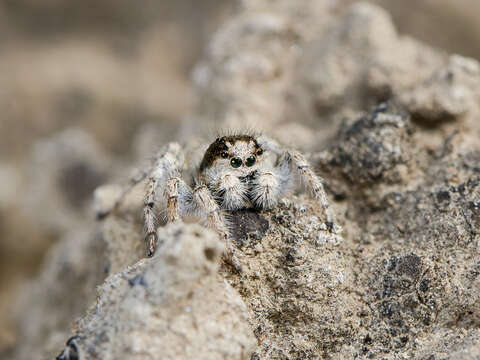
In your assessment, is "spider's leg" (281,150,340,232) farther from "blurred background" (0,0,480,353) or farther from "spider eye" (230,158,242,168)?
"blurred background" (0,0,480,353)

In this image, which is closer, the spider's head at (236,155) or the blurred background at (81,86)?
the spider's head at (236,155)

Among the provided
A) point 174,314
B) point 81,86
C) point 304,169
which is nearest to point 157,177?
point 304,169

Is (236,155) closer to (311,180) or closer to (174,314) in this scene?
(311,180)

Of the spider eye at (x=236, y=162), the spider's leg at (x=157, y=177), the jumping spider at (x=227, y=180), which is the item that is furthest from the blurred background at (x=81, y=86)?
the spider eye at (x=236, y=162)

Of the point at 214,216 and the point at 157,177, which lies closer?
the point at 214,216

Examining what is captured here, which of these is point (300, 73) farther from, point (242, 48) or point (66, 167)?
point (66, 167)

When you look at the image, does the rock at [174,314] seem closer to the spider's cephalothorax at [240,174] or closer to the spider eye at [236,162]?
the spider's cephalothorax at [240,174]

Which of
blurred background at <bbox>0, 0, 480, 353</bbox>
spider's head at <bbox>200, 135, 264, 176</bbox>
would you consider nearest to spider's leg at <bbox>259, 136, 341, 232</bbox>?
spider's head at <bbox>200, 135, 264, 176</bbox>
